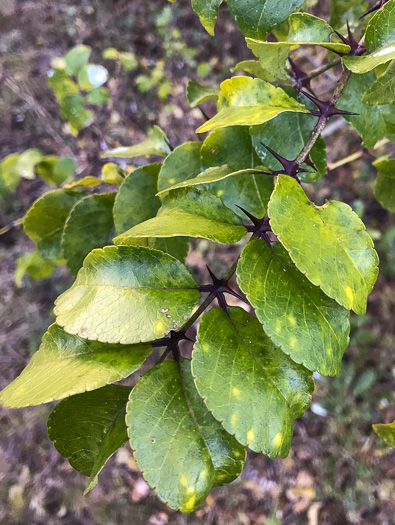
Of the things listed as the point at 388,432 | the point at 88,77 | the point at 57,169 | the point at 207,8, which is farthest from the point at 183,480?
the point at 88,77

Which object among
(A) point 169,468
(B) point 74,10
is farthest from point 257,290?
(B) point 74,10

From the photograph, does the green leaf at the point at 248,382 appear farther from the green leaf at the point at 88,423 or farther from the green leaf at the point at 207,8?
the green leaf at the point at 207,8

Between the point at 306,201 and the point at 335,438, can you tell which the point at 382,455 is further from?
the point at 306,201

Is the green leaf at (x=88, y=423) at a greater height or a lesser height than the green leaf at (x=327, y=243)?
lesser

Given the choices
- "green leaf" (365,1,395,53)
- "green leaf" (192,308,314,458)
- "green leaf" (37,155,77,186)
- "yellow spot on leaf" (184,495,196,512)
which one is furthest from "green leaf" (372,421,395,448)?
"green leaf" (37,155,77,186)

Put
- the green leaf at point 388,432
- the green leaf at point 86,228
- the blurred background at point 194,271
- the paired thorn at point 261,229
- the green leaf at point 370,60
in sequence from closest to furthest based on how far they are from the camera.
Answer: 1. the green leaf at point 370,60
2. the paired thorn at point 261,229
3. the green leaf at point 388,432
4. the green leaf at point 86,228
5. the blurred background at point 194,271

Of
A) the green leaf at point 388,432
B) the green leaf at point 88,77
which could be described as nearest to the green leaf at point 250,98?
the green leaf at point 388,432

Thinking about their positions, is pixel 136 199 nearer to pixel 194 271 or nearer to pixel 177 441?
pixel 177 441

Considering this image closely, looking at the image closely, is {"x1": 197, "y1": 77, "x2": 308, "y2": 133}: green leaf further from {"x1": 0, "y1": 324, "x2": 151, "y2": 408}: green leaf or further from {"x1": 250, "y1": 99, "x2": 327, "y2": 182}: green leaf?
{"x1": 0, "y1": 324, "x2": 151, "y2": 408}: green leaf
